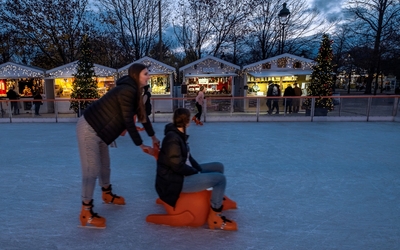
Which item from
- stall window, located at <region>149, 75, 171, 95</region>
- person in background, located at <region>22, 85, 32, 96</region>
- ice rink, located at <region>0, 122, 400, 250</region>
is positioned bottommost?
ice rink, located at <region>0, 122, 400, 250</region>

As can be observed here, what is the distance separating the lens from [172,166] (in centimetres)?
204

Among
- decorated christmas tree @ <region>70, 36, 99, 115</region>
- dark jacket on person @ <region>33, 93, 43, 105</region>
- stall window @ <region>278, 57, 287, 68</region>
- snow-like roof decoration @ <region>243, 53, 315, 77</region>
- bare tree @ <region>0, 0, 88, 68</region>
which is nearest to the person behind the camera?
dark jacket on person @ <region>33, 93, 43, 105</region>

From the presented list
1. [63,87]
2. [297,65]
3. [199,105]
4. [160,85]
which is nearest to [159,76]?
[160,85]

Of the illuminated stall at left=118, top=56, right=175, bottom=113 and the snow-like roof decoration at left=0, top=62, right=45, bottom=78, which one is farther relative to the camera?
the snow-like roof decoration at left=0, top=62, right=45, bottom=78

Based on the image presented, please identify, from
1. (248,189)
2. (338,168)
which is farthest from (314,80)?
(248,189)

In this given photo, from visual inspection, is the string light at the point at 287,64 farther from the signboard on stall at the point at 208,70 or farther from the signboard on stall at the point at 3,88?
the signboard on stall at the point at 3,88

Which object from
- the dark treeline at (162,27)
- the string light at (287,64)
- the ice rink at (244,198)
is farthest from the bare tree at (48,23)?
the ice rink at (244,198)

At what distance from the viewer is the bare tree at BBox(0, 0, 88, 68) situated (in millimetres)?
17516

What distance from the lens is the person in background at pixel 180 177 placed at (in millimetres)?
2031

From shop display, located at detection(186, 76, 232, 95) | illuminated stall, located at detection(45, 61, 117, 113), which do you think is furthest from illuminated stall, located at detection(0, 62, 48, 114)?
shop display, located at detection(186, 76, 232, 95)

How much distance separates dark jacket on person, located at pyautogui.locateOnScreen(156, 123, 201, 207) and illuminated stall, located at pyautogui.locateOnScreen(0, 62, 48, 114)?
14528mm

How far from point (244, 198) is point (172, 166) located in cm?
122

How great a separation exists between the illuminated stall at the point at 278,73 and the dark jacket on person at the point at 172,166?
463 inches

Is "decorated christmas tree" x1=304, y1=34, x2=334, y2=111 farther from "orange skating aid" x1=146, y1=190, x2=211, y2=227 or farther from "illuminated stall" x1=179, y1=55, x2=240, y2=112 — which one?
"orange skating aid" x1=146, y1=190, x2=211, y2=227
